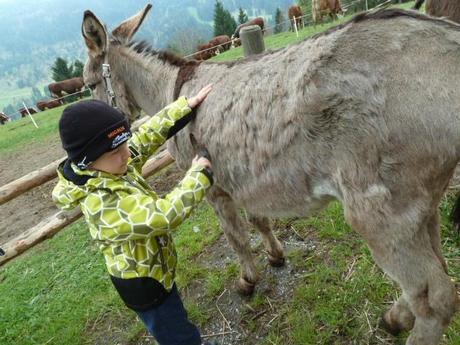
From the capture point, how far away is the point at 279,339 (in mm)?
2639

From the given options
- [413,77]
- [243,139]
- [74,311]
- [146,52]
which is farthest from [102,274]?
[413,77]

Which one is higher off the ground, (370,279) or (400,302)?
(400,302)

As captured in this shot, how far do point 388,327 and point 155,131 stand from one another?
200 cm

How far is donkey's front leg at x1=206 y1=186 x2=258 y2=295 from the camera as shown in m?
2.80

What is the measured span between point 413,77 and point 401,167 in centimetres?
38

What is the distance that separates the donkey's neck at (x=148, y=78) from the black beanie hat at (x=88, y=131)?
110cm

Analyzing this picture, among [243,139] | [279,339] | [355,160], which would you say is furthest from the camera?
[279,339]

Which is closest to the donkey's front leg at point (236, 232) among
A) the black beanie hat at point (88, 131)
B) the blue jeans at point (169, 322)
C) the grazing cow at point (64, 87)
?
the blue jeans at point (169, 322)

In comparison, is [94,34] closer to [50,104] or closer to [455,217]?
[455,217]

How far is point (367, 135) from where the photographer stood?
5.24ft

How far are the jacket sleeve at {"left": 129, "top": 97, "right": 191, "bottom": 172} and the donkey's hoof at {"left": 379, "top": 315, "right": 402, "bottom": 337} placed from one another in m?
1.89

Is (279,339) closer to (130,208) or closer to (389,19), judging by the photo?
(130,208)

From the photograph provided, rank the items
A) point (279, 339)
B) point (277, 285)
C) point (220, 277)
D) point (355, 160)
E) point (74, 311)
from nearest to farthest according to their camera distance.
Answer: point (355, 160) → point (279, 339) → point (277, 285) → point (220, 277) → point (74, 311)

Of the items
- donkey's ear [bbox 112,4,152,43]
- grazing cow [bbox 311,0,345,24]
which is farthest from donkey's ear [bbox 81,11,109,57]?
grazing cow [bbox 311,0,345,24]
